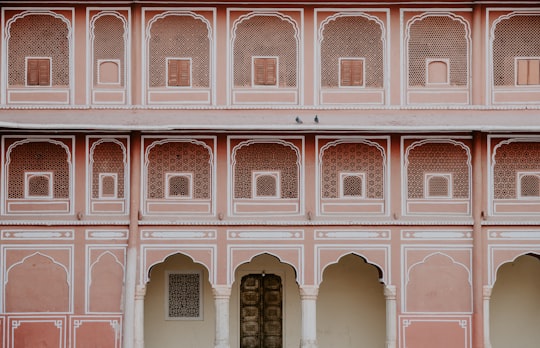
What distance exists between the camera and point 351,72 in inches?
698

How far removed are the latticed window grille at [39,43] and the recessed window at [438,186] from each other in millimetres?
7413

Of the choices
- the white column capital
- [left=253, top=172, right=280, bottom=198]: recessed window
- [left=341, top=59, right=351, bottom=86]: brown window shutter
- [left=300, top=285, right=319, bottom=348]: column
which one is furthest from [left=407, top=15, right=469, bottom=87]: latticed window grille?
[left=300, top=285, right=319, bottom=348]: column

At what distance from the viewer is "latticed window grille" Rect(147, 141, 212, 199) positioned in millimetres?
17578

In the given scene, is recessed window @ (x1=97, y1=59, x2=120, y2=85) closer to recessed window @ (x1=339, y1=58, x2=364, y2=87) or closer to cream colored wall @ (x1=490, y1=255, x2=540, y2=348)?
recessed window @ (x1=339, y1=58, x2=364, y2=87)

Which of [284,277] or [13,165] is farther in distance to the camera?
[284,277]

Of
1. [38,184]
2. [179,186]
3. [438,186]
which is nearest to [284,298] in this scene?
[179,186]

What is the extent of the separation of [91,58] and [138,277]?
170 inches

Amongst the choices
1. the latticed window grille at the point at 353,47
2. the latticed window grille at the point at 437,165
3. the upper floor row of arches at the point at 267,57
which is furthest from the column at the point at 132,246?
the latticed window grille at the point at 437,165

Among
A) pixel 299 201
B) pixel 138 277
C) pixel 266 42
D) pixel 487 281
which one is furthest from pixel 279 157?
pixel 487 281

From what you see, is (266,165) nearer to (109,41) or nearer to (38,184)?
(109,41)

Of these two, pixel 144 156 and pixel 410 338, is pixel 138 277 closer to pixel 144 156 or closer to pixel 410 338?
pixel 144 156

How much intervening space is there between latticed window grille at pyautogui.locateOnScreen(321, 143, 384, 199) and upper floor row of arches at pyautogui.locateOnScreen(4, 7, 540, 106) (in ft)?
3.02

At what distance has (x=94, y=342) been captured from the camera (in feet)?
56.3

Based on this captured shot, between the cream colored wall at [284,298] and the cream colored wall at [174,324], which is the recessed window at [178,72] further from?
the cream colored wall at [284,298]
